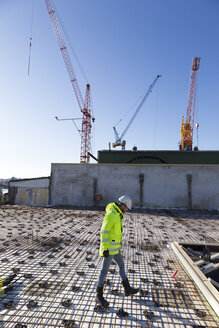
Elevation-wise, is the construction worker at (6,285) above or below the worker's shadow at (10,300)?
above

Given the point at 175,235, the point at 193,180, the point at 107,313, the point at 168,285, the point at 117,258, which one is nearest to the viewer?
the point at 107,313

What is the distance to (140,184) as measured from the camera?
1766 centimetres

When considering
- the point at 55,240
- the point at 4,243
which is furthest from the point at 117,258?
the point at 4,243

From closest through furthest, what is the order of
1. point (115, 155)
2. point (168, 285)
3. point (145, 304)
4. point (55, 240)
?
point (145, 304)
point (168, 285)
point (55, 240)
point (115, 155)

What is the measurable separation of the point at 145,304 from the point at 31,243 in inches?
181

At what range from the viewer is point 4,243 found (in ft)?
20.3

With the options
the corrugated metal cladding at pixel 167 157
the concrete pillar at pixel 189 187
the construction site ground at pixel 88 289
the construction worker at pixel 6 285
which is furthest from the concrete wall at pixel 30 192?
the construction worker at pixel 6 285

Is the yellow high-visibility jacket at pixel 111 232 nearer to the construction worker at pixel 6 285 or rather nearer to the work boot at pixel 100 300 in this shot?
the work boot at pixel 100 300

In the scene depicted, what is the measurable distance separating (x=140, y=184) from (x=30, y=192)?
37.5ft

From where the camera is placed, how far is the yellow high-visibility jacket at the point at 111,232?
3.15 metres

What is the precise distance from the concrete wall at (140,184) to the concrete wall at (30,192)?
3.25 feet

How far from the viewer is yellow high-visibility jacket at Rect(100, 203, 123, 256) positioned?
315cm

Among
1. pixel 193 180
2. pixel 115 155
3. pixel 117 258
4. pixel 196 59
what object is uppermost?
pixel 196 59

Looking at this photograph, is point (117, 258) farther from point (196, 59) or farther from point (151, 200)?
point (196, 59)
